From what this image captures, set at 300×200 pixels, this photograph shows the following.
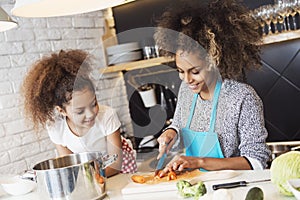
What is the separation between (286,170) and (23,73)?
1.40m

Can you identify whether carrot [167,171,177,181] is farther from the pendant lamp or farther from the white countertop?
the pendant lamp

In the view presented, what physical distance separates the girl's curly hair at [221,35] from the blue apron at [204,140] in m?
0.09

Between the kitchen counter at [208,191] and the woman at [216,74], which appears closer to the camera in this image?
the kitchen counter at [208,191]

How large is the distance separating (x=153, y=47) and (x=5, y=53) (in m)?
0.80

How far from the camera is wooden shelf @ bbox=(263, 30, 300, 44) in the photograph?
1827mm

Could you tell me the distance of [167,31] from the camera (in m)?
1.43

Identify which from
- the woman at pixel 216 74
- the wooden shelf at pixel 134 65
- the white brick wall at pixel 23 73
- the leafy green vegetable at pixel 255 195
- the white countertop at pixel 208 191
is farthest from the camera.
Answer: the wooden shelf at pixel 134 65

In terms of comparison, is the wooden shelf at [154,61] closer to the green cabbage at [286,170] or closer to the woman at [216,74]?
the woman at [216,74]

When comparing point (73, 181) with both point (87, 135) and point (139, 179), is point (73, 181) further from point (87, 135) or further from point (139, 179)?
point (87, 135)

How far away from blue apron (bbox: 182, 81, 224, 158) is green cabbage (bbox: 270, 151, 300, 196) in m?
0.42

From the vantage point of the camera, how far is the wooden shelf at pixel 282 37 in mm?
1827

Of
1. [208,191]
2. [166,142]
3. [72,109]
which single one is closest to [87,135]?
[72,109]

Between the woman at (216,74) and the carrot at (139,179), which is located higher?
the woman at (216,74)

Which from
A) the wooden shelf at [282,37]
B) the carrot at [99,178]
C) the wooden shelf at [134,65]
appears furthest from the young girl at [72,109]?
the wooden shelf at [282,37]
